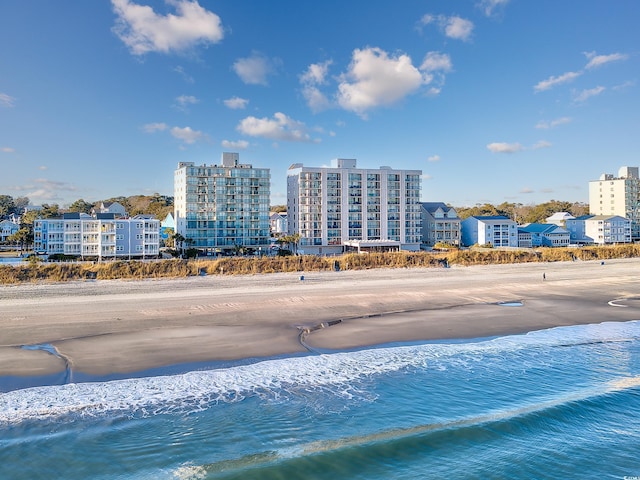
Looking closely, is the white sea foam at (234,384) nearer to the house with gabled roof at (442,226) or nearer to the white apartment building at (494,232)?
the house with gabled roof at (442,226)

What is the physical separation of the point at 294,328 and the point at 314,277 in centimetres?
1798

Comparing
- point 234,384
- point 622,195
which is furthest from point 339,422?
point 622,195

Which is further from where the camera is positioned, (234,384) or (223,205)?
(223,205)

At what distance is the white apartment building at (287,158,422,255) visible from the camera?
66.6 meters

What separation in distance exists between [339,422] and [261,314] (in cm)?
1185

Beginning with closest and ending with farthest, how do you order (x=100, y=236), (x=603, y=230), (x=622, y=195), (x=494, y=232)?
(x=100, y=236)
(x=494, y=232)
(x=603, y=230)
(x=622, y=195)

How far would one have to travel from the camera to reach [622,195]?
91062 millimetres

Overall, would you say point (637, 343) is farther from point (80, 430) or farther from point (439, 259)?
point (439, 259)

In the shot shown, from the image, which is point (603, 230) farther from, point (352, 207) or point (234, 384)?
point (234, 384)

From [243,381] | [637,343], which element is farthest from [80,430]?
[637,343]

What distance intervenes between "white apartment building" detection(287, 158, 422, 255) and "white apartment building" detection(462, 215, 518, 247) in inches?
469

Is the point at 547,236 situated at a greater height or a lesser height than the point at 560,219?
lesser

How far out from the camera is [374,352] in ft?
54.6

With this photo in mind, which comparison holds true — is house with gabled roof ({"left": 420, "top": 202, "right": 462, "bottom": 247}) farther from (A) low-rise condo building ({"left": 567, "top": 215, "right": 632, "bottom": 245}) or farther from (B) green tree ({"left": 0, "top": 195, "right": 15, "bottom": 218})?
(B) green tree ({"left": 0, "top": 195, "right": 15, "bottom": 218})
